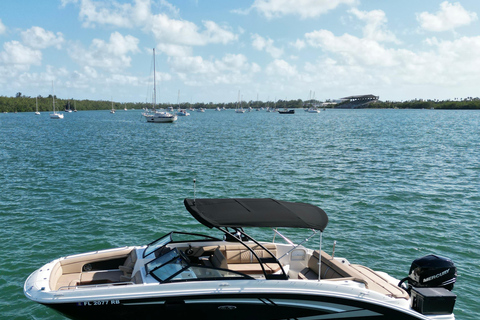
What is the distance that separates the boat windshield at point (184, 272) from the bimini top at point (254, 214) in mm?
809

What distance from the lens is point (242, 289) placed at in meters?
6.17

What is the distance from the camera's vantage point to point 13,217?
47.6ft

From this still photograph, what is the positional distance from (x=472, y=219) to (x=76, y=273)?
48.5 feet

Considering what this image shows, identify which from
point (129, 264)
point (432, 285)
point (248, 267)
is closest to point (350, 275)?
point (432, 285)

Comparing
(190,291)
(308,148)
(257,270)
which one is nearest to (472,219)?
(257,270)

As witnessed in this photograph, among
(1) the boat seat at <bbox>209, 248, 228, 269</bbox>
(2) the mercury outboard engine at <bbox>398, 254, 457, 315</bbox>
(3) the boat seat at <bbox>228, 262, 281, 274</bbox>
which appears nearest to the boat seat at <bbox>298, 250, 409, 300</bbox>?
(2) the mercury outboard engine at <bbox>398, 254, 457, 315</bbox>

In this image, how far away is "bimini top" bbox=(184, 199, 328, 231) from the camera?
648cm

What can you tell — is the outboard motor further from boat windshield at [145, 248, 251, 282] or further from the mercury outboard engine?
boat windshield at [145, 248, 251, 282]

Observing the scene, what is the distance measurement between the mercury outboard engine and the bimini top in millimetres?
2030

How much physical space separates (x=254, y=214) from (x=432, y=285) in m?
3.63

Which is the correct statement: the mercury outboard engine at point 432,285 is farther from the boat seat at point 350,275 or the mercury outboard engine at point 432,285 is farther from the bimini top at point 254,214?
the bimini top at point 254,214

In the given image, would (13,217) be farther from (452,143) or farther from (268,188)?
(452,143)

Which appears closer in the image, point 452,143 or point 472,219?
point 472,219

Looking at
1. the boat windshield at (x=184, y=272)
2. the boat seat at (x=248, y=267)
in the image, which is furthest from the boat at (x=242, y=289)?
the boat seat at (x=248, y=267)
